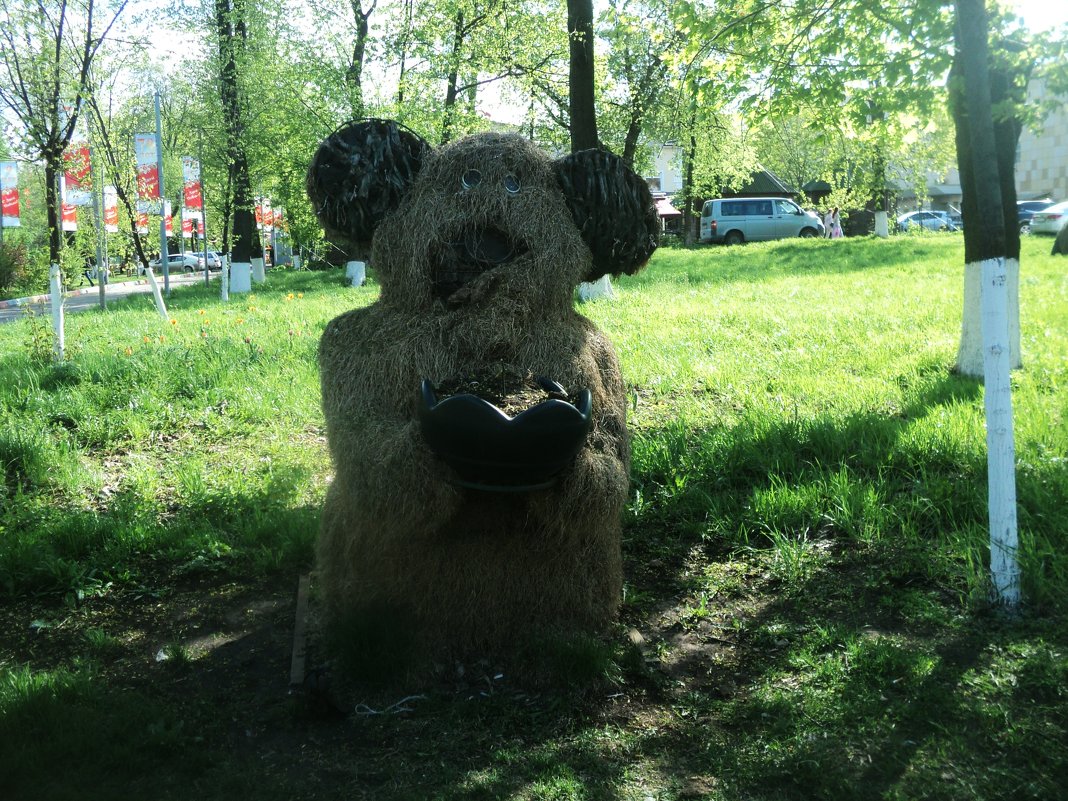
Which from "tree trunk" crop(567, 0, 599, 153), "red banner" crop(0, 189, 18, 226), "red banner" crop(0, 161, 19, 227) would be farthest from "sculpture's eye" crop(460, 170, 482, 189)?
"red banner" crop(0, 189, 18, 226)

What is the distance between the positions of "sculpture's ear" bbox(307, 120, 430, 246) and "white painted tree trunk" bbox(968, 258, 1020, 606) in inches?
92.9

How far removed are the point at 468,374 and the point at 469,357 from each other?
92 millimetres

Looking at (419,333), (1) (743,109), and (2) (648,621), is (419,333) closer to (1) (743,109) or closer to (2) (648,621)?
(2) (648,621)

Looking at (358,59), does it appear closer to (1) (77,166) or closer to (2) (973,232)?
(1) (77,166)

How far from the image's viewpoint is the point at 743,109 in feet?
19.9

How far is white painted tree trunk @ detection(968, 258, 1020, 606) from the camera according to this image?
348 centimetres

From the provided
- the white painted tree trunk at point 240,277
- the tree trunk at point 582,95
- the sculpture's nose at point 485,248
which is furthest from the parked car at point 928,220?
the sculpture's nose at point 485,248

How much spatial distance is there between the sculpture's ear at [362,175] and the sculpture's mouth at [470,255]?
12.7 inches

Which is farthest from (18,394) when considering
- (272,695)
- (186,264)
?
(186,264)

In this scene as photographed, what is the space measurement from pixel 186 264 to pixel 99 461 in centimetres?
4538

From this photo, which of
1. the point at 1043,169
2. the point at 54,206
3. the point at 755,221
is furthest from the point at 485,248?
the point at 1043,169

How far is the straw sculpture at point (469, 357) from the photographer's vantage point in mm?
3129

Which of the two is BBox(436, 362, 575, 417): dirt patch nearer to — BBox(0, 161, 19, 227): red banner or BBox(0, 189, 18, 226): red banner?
BBox(0, 161, 19, 227): red banner

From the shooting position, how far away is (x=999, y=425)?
3.48m
